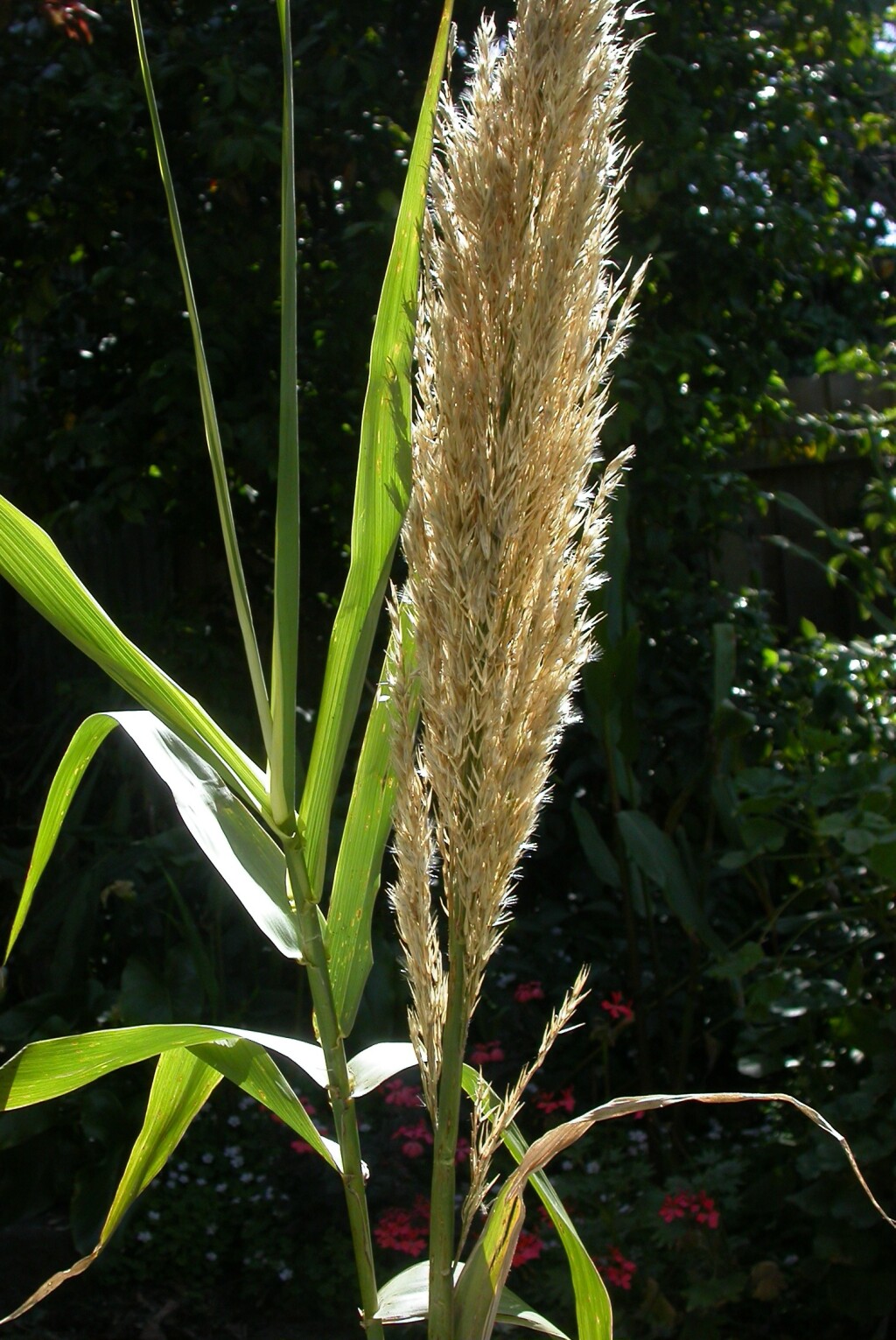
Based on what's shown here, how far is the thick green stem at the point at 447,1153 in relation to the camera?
0.91 metres

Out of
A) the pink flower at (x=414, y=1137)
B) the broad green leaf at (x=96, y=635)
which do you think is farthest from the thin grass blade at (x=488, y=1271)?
the pink flower at (x=414, y=1137)

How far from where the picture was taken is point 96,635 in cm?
96

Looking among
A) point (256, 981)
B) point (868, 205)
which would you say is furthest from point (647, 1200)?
point (868, 205)

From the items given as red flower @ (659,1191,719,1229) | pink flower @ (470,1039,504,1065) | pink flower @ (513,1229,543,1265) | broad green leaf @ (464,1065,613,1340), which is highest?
broad green leaf @ (464,1065,613,1340)

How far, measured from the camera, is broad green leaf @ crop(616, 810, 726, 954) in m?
2.62

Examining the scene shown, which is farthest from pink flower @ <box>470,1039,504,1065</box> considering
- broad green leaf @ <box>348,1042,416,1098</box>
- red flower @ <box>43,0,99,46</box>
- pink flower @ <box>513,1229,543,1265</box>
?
red flower @ <box>43,0,99,46</box>

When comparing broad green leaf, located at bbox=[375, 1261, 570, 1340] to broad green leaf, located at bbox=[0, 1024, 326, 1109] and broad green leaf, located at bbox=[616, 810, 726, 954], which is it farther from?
broad green leaf, located at bbox=[616, 810, 726, 954]

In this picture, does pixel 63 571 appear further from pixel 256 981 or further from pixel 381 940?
pixel 256 981

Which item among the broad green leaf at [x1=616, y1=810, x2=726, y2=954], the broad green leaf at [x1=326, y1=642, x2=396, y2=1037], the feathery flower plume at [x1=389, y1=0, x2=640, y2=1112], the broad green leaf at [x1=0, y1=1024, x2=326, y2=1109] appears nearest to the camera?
the feathery flower plume at [x1=389, y1=0, x2=640, y2=1112]

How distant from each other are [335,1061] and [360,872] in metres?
0.15

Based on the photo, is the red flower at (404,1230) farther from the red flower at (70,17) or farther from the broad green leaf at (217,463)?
the red flower at (70,17)

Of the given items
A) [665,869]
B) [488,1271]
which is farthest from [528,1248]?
[488,1271]

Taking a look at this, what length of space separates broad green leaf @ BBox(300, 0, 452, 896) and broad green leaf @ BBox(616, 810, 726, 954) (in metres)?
1.71

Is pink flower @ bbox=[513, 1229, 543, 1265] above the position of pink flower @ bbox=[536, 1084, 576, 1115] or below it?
below
